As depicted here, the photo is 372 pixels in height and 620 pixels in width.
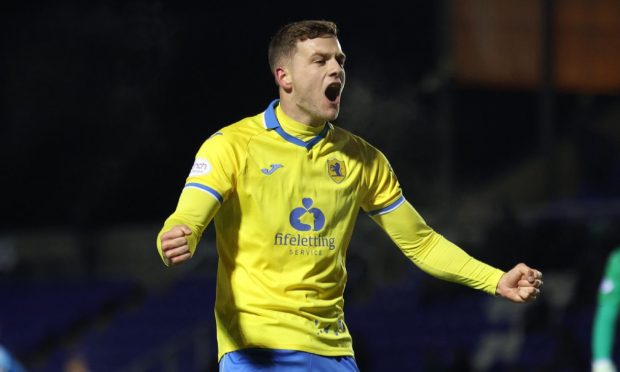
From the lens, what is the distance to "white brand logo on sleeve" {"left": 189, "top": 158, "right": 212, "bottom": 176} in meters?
3.98

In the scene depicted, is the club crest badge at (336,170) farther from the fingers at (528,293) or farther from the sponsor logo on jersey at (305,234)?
the fingers at (528,293)

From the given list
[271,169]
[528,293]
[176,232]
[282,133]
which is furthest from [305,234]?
[528,293]

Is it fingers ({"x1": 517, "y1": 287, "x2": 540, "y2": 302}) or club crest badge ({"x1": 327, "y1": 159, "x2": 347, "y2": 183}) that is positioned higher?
club crest badge ({"x1": 327, "y1": 159, "x2": 347, "y2": 183})

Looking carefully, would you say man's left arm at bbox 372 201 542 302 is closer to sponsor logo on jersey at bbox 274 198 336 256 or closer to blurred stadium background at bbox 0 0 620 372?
sponsor logo on jersey at bbox 274 198 336 256

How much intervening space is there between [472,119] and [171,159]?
5.63 m

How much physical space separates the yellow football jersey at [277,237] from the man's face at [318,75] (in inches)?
4.3

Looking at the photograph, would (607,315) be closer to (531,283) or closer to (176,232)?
(531,283)

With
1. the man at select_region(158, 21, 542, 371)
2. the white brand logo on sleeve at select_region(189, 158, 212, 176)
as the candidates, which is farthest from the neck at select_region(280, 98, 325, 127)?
the white brand logo on sleeve at select_region(189, 158, 212, 176)

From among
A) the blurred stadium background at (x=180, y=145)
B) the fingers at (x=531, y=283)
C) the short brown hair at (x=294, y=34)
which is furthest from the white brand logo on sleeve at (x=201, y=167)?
the blurred stadium background at (x=180, y=145)

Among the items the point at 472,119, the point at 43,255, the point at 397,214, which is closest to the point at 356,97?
the point at 472,119

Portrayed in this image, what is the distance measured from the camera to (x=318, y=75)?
4156 millimetres

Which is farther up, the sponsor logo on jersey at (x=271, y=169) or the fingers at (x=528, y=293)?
the sponsor logo on jersey at (x=271, y=169)

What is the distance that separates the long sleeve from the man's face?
514mm

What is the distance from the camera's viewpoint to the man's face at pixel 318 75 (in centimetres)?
416
